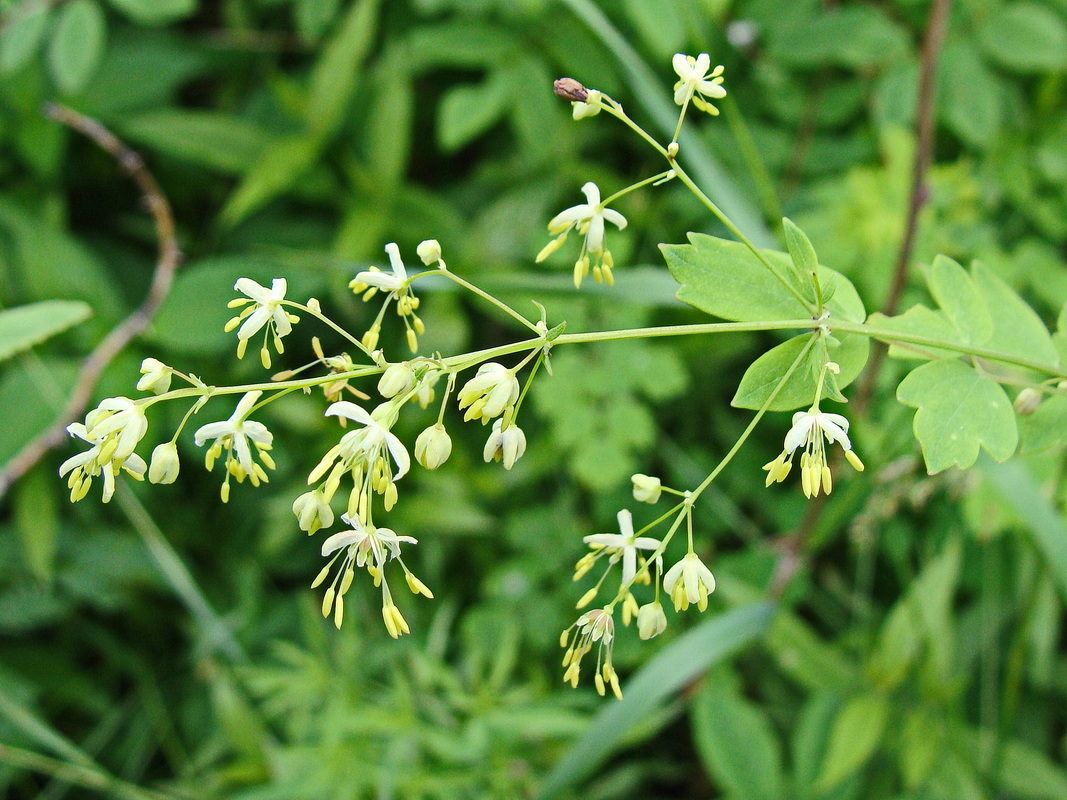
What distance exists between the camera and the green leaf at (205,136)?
7.31ft

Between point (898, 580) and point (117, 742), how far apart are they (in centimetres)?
210

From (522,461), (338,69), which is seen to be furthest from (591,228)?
(338,69)

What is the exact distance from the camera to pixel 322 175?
235 cm

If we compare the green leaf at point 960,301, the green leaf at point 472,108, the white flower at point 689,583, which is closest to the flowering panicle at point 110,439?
the white flower at point 689,583

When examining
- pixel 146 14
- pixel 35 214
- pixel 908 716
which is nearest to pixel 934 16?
pixel 908 716

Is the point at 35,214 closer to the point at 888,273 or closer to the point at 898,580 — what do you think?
the point at 888,273

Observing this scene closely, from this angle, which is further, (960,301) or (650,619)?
(960,301)

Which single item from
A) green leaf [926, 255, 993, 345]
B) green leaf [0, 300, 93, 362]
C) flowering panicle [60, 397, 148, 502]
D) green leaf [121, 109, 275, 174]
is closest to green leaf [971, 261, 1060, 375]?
green leaf [926, 255, 993, 345]

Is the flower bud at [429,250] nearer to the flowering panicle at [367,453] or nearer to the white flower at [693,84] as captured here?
the flowering panicle at [367,453]

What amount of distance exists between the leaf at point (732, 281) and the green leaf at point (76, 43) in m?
1.58

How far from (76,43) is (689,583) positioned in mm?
1870

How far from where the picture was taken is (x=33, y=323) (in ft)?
4.53

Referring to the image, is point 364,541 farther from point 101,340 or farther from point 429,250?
point 101,340

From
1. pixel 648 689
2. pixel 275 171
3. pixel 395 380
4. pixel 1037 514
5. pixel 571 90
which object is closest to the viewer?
pixel 395 380
